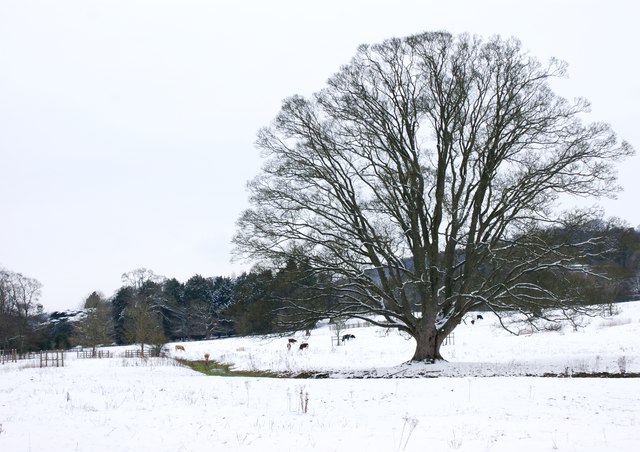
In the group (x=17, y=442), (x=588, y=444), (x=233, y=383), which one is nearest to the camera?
(x=588, y=444)

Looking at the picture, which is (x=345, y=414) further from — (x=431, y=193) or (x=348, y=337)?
(x=348, y=337)

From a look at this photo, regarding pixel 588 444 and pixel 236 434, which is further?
pixel 236 434

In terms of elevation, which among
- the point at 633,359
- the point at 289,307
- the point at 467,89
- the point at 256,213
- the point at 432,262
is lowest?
the point at 633,359

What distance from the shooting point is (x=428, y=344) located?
66.3ft

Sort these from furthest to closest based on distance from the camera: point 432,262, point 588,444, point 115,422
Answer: point 432,262 → point 115,422 → point 588,444

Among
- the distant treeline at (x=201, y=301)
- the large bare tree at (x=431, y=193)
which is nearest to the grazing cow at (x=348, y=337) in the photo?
the distant treeline at (x=201, y=301)

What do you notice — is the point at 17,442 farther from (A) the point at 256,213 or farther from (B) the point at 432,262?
(B) the point at 432,262

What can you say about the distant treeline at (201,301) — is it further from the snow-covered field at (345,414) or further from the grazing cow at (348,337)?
the grazing cow at (348,337)

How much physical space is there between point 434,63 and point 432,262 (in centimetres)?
724

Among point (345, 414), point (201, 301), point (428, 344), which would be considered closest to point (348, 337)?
point (428, 344)

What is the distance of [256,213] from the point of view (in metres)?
20.5

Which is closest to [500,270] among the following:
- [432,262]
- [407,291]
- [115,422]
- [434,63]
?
[432,262]

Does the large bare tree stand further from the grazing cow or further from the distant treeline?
the grazing cow

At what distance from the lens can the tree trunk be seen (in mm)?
20188
